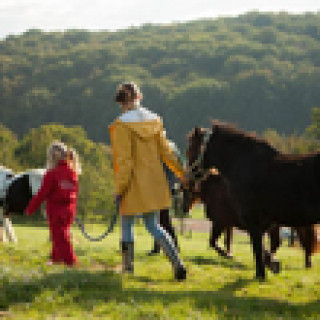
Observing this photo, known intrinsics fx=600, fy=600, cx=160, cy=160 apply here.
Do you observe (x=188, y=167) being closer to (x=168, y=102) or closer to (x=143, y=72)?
(x=168, y=102)

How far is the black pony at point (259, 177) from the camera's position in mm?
8000

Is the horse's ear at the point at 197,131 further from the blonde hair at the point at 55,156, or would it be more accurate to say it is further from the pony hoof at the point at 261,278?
the pony hoof at the point at 261,278

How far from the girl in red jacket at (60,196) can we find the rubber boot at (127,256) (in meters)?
0.79

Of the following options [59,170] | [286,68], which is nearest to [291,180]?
[59,170]

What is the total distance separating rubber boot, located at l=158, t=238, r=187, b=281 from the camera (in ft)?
27.0

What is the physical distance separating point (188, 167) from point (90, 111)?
374ft

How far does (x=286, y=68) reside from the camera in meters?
139

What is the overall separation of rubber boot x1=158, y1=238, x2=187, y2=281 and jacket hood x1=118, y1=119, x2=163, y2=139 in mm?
1466

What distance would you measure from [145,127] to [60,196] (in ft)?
5.44

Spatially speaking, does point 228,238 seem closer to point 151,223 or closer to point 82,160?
point 151,223

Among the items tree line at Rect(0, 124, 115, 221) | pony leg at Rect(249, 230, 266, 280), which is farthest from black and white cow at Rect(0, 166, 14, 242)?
tree line at Rect(0, 124, 115, 221)

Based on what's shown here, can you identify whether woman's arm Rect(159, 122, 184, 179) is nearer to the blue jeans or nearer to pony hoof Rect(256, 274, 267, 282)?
the blue jeans

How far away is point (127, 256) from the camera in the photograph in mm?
8594

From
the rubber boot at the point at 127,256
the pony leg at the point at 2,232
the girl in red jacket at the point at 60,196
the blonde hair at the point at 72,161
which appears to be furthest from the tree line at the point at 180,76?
the rubber boot at the point at 127,256
